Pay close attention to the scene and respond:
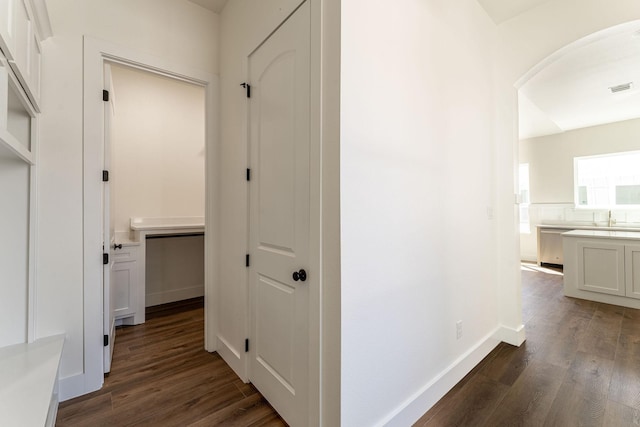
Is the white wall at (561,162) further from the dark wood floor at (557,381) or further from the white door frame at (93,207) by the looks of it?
the white door frame at (93,207)

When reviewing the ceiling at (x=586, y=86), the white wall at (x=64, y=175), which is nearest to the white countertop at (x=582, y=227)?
the ceiling at (x=586, y=86)

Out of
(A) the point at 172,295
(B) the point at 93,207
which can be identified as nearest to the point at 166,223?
(A) the point at 172,295

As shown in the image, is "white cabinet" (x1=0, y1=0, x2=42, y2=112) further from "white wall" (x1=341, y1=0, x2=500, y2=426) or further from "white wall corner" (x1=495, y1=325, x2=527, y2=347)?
"white wall corner" (x1=495, y1=325, x2=527, y2=347)

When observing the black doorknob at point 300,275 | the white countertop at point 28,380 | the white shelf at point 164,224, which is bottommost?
the white countertop at point 28,380

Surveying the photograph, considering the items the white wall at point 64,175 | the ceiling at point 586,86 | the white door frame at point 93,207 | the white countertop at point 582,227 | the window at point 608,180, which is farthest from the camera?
the window at point 608,180

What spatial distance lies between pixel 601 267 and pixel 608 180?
121 inches

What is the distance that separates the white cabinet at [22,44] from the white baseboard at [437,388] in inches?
93.2

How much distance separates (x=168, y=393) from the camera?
1.81 meters

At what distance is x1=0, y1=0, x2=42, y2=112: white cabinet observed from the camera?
3.53 feet

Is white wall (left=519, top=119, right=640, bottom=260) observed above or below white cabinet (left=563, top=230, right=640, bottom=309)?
above

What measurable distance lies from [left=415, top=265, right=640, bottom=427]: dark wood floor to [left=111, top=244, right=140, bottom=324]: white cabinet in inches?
113

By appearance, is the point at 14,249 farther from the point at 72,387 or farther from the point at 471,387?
the point at 471,387

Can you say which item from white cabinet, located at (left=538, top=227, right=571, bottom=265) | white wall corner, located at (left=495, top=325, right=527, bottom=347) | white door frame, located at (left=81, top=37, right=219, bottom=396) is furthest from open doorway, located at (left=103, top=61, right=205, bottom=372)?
white cabinet, located at (left=538, top=227, right=571, bottom=265)

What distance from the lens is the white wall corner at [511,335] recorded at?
2.43 meters
